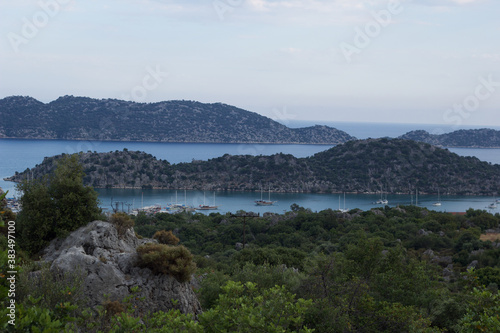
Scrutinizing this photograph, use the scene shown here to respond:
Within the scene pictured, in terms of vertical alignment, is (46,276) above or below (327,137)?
below

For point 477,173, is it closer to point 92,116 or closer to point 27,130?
point 92,116

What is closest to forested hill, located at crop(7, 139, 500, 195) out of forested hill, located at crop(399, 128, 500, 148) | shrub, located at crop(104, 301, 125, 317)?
shrub, located at crop(104, 301, 125, 317)

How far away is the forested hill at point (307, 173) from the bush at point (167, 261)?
81680 millimetres

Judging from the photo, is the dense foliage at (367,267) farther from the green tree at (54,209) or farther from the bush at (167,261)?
the green tree at (54,209)

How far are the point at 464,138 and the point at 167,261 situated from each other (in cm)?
20161

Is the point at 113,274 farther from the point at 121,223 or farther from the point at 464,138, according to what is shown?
the point at 464,138

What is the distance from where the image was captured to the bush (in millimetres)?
9295

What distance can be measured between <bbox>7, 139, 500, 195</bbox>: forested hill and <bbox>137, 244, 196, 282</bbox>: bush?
81680 millimetres

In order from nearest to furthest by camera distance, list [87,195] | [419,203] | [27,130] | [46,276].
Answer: [46,276]
[87,195]
[419,203]
[27,130]

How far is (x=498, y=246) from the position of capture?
2533 cm

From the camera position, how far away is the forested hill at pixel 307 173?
90375 millimetres

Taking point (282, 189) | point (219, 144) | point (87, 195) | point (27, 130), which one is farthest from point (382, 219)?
A: point (27, 130)

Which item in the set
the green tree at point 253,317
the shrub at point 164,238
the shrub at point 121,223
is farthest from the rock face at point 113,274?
the shrub at point 164,238

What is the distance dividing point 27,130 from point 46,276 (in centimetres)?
16899
